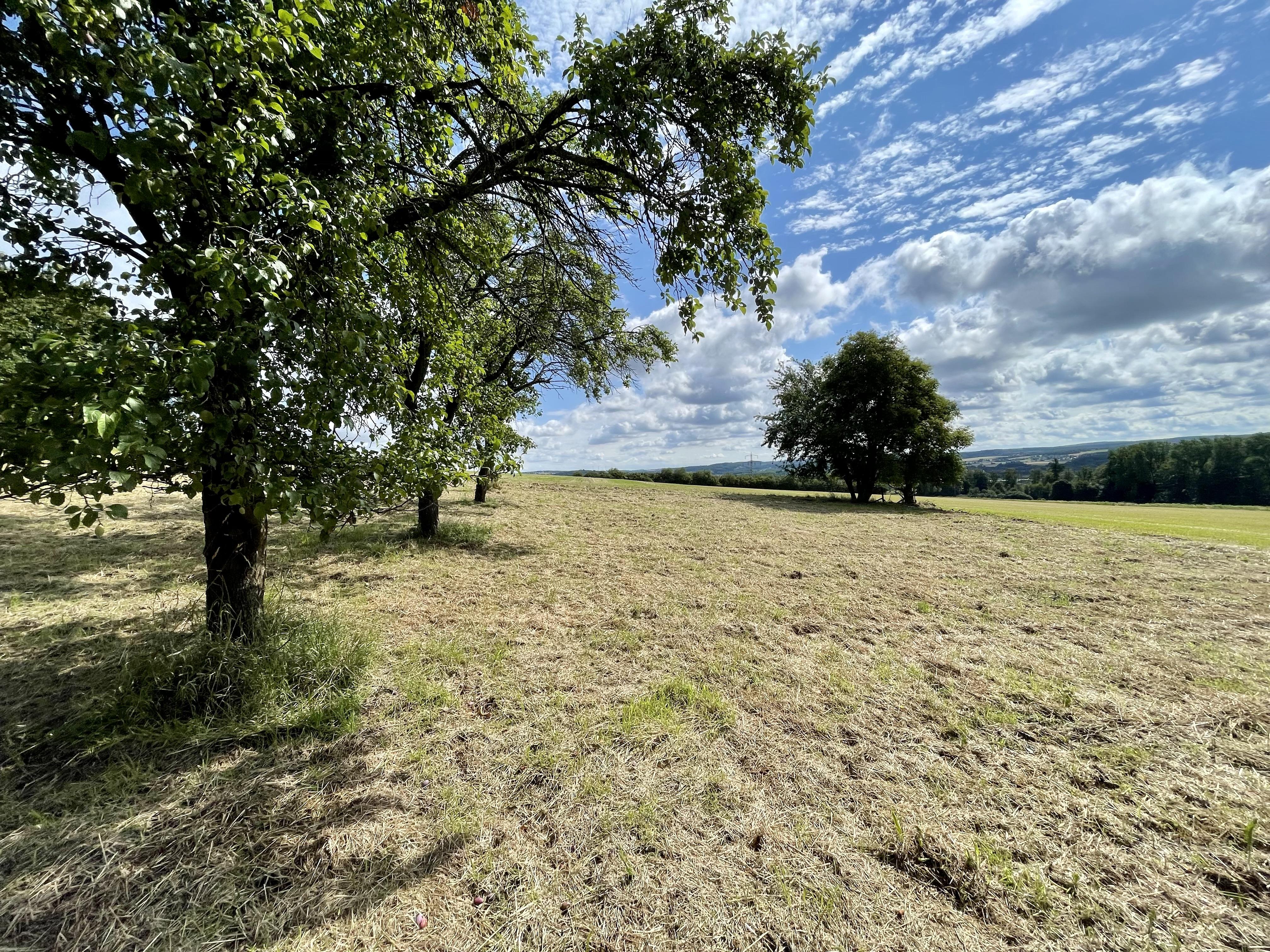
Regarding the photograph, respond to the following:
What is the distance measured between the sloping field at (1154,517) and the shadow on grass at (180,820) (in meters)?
20.8

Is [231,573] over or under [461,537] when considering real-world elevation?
over

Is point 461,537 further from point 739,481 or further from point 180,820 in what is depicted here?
point 739,481

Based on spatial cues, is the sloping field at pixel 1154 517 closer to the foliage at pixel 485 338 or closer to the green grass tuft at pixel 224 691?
the foliage at pixel 485 338

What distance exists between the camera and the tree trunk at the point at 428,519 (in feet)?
33.2

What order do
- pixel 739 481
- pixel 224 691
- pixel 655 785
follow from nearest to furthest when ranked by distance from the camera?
pixel 655 785 → pixel 224 691 → pixel 739 481

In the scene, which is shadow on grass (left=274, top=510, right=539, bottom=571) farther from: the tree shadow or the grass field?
the tree shadow

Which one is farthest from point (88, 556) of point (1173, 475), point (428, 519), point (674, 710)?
point (1173, 475)

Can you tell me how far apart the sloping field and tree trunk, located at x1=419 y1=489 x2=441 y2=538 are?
21.4 m

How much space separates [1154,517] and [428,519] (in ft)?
109

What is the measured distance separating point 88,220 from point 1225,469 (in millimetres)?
94289

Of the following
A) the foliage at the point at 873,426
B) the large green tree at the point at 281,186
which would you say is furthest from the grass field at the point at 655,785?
the foliage at the point at 873,426

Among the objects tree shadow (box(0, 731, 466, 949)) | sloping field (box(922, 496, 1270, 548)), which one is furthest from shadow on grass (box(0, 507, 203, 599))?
sloping field (box(922, 496, 1270, 548))

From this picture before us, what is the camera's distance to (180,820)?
262cm

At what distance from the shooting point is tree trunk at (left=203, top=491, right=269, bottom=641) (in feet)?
12.8
